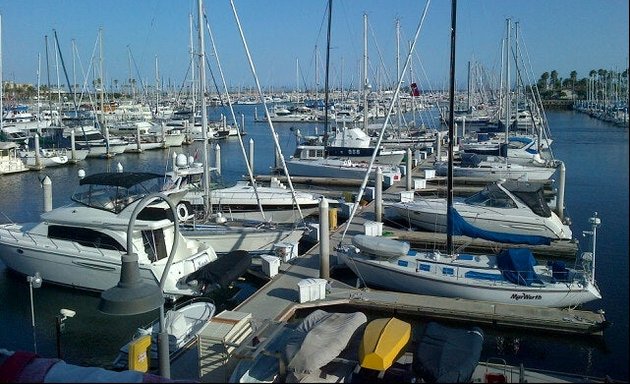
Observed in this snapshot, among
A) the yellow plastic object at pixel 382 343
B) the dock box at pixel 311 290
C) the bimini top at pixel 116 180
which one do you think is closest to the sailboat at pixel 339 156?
the bimini top at pixel 116 180

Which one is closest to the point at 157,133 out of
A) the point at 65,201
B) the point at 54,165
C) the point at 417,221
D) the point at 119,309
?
the point at 54,165

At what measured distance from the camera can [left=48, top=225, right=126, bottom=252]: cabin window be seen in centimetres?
1702

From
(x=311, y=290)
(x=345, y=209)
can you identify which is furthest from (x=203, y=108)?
(x=311, y=290)

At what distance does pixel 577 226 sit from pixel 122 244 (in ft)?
63.3

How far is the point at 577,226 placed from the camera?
2658 centimetres

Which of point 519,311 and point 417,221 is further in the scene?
point 417,221

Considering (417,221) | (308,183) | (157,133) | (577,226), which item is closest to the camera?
(417,221)

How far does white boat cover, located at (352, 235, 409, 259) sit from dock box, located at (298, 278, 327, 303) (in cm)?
182

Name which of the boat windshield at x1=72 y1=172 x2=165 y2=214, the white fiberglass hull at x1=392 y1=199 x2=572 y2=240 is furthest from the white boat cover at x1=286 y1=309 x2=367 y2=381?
the white fiberglass hull at x1=392 y1=199 x2=572 y2=240

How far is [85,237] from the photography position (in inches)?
683

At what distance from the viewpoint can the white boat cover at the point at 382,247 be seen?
16.0 m

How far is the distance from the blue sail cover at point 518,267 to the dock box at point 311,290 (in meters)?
4.48

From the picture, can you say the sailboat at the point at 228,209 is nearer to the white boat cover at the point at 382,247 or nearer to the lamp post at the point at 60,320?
the white boat cover at the point at 382,247

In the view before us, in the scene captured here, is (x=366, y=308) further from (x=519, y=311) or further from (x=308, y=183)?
(x=308, y=183)
